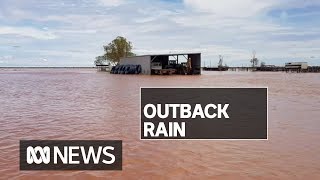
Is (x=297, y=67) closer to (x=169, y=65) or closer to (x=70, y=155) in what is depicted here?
(x=169, y=65)

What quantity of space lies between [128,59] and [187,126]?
213 ft

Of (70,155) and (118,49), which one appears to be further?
(118,49)

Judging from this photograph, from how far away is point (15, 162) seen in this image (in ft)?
22.1

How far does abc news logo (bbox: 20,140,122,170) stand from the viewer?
6512mm

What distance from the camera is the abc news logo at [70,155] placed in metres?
6.51

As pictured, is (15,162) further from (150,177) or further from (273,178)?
(273,178)

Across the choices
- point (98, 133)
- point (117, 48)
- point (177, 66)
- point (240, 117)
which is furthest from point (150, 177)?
point (117, 48)

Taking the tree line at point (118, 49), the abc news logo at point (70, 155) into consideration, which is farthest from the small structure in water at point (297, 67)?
the abc news logo at point (70, 155)

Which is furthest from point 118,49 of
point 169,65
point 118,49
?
point 169,65

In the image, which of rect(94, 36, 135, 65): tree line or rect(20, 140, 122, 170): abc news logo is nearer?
rect(20, 140, 122, 170): abc news logo

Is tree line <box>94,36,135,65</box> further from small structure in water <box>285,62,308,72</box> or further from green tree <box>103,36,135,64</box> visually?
small structure in water <box>285,62,308,72</box>

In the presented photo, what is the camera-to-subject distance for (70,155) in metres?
7.43

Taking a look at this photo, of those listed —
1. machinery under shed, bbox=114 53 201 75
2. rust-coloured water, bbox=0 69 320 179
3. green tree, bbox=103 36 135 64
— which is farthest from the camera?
green tree, bbox=103 36 135 64

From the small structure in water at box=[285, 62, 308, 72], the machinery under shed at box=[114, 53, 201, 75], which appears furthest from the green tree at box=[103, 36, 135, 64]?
the small structure in water at box=[285, 62, 308, 72]
